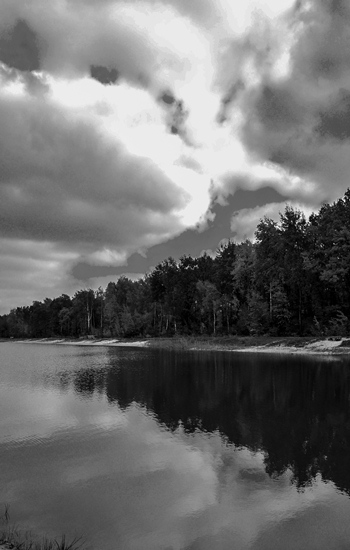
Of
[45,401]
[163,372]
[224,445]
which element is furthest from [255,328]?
[224,445]

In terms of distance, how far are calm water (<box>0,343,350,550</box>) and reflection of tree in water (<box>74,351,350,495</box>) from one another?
11cm

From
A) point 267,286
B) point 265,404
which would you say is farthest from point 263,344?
point 265,404

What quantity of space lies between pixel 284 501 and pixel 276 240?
83.7m

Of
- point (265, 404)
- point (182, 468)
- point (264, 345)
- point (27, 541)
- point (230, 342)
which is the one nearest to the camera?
point (27, 541)

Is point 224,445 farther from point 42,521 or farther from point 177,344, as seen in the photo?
point 177,344

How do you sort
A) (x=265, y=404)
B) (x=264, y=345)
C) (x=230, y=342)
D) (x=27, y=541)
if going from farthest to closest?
(x=230, y=342) < (x=264, y=345) < (x=265, y=404) < (x=27, y=541)

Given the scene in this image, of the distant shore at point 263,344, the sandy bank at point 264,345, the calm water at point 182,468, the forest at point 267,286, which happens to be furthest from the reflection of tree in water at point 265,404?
the forest at point 267,286

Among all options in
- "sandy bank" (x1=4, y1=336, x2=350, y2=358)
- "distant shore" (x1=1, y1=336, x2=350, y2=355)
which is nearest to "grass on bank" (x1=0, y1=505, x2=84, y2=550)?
"distant shore" (x1=1, y1=336, x2=350, y2=355)

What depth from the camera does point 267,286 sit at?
92.7m

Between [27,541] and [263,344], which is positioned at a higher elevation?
[263,344]

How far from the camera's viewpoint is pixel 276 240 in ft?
300

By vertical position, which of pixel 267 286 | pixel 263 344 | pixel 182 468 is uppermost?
pixel 267 286

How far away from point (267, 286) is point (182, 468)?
8116cm

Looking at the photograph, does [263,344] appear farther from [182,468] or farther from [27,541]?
[27,541]
